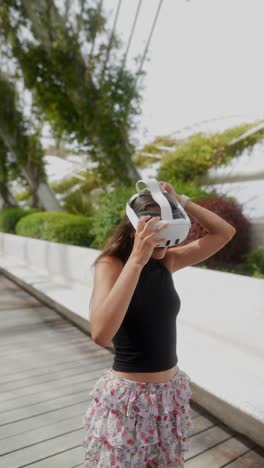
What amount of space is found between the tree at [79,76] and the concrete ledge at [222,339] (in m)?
4.42

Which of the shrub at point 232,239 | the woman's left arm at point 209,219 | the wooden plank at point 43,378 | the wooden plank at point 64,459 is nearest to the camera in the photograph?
the woman's left arm at point 209,219

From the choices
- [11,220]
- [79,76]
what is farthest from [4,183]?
[79,76]

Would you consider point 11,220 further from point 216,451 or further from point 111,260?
point 111,260

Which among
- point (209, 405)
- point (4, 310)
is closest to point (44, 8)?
point (4, 310)

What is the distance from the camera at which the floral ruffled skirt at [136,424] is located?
131 cm

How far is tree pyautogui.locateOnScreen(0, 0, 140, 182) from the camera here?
869cm

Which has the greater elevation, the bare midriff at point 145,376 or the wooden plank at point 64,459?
the bare midriff at point 145,376

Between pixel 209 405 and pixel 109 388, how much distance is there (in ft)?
5.40

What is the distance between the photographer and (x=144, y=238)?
3.66 ft

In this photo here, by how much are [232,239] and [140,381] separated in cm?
391

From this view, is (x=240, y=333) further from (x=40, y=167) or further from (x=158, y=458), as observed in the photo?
(x=40, y=167)

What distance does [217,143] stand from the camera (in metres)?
7.92

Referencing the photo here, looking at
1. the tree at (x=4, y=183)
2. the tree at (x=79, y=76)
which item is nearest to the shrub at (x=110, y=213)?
the tree at (x=79, y=76)

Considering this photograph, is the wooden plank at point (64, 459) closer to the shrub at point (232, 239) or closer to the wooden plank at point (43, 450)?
the wooden plank at point (43, 450)
